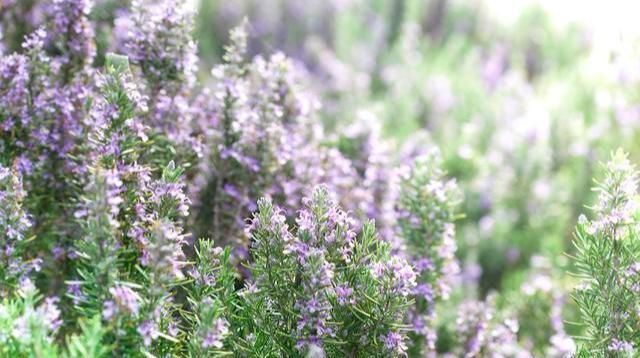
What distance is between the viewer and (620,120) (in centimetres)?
587

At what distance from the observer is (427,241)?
295 cm

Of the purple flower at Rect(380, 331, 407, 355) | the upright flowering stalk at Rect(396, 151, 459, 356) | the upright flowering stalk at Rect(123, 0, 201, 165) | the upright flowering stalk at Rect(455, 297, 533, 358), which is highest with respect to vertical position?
the upright flowering stalk at Rect(123, 0, 201, 165)

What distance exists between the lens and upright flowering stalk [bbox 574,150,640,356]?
220cm

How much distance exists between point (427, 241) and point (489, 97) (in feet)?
16.7

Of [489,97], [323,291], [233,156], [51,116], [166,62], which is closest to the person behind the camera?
[323,291]

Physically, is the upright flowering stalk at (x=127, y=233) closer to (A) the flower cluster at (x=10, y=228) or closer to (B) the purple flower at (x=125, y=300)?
(B) the purple flower at (x=125, y=300)

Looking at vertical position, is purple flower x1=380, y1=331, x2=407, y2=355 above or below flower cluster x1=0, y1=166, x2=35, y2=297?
below

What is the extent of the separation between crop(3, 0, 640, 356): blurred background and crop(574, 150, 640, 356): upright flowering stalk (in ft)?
3.88

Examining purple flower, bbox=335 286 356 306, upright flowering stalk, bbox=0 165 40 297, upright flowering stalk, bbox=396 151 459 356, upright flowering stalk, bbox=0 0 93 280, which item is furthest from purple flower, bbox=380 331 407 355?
upright flowering stalk, bbox=0 0 93 280

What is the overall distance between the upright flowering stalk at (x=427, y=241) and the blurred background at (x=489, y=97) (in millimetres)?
696

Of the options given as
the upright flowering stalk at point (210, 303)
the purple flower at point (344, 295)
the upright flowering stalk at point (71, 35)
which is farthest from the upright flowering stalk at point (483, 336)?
the upright flowering stalk at point (71, 35)

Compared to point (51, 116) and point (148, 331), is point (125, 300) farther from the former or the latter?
point (51, 116)

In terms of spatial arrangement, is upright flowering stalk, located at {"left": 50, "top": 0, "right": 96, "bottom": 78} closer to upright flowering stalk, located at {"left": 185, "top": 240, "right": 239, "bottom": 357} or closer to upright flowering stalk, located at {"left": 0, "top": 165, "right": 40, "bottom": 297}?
upright flowering stalk, located at {"left": 0, "top": 165, "right": 40, "bottom": 297}

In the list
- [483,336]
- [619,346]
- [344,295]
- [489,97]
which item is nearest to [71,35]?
[344,295]
